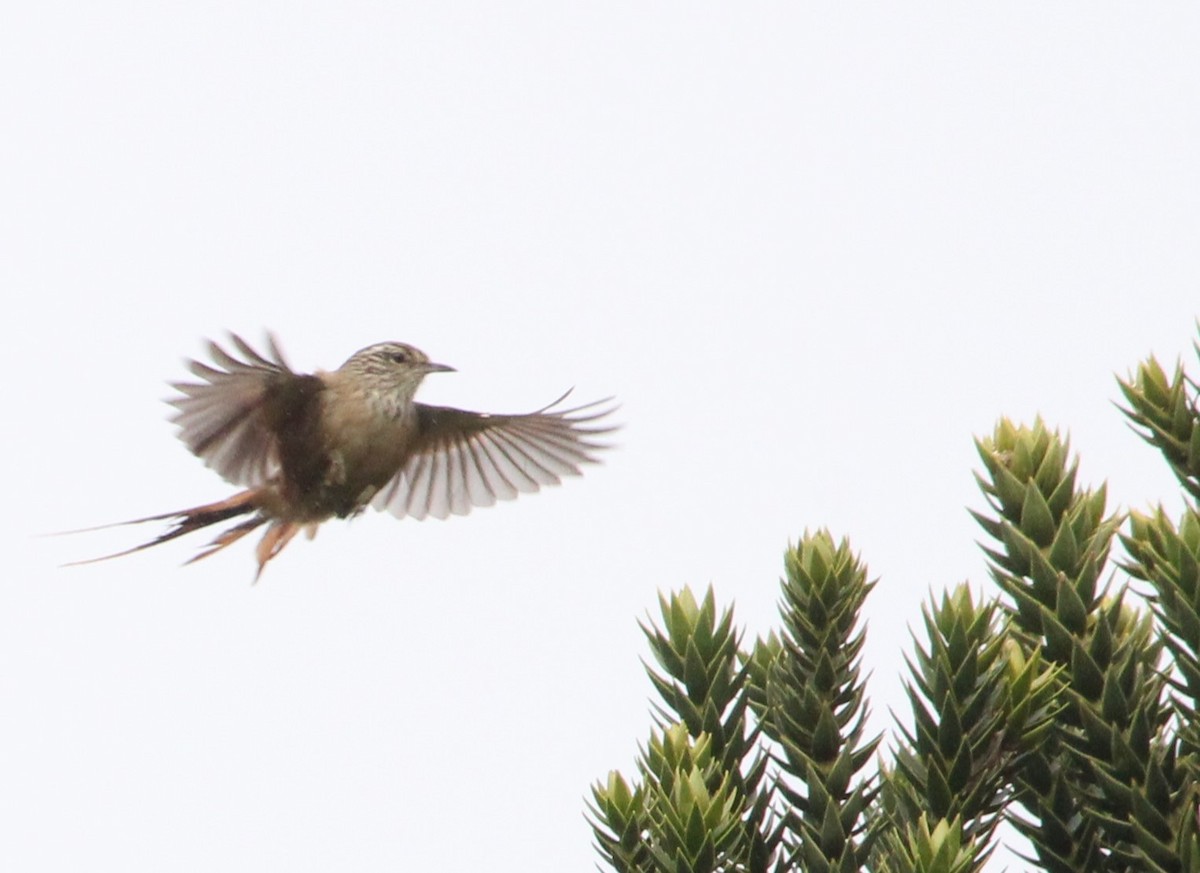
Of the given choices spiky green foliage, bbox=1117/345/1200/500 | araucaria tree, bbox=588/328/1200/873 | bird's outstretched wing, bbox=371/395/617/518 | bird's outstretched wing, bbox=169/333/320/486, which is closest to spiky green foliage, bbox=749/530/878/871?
araucaria tree, bbox=588/328/1200/873

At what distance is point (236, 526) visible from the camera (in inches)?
278

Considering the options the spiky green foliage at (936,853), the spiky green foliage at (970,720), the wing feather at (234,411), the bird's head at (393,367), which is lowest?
the spiky green foliage at (936,853)

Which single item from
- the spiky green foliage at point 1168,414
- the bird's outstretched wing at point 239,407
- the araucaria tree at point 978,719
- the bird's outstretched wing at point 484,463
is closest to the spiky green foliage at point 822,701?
the araucaria tree at point 978,719

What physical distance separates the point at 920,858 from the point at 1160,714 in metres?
0.74

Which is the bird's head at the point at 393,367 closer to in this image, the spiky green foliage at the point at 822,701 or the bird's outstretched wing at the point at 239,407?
the bird's outstretched wing at the point at 239,407

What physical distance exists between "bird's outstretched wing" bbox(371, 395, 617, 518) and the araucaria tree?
4.87 m

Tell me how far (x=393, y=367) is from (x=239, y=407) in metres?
0.87

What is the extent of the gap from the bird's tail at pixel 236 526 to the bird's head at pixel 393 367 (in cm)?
72

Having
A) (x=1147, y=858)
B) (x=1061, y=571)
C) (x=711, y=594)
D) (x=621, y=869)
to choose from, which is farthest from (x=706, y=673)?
(x=1147, y=858)

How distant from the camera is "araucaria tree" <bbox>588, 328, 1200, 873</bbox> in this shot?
277cm

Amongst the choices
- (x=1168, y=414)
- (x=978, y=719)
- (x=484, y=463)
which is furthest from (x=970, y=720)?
(x=484, y=463)

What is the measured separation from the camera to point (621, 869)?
2.87m

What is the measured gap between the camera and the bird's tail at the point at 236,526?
263 inches

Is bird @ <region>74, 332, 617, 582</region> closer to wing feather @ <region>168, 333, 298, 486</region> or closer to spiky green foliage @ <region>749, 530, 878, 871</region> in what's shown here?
wing feather @ <region>168, 333, 298, 486</region>
